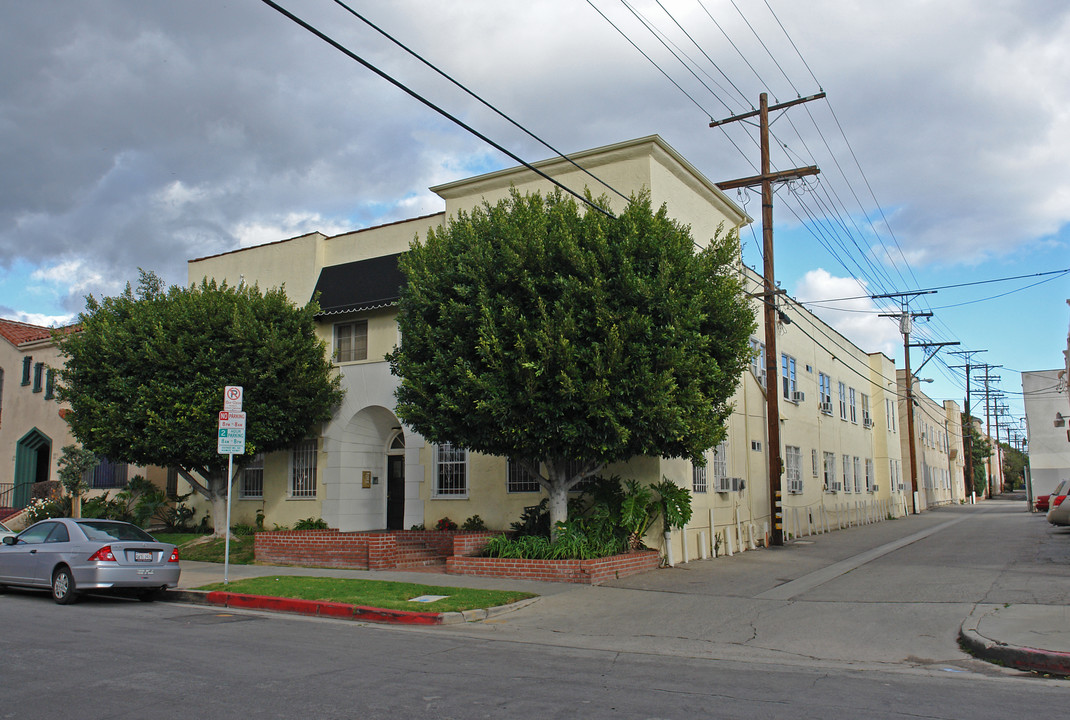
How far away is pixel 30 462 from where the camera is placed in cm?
3130

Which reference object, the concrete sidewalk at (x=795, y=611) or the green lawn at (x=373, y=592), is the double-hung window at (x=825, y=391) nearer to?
the concrete sidewalk at (x=795, y=611)

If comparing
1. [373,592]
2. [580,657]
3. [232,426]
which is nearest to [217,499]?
[232,426]

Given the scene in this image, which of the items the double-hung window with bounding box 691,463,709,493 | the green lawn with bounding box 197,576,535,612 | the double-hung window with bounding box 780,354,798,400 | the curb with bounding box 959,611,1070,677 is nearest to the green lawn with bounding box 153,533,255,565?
the green lawn with bounding box 197,576,535,612

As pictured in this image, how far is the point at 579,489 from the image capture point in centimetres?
1802

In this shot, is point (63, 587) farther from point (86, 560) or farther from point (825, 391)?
point (825, 391)

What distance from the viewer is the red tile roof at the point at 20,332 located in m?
32.6

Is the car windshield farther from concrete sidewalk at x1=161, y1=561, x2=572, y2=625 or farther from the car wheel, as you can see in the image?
concrete sidewalk at x1=161, y1=561, x2=572, y2=625

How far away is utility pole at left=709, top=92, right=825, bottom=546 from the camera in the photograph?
868 inches

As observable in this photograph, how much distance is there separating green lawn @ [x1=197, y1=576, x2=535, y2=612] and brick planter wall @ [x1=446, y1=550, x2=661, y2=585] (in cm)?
164

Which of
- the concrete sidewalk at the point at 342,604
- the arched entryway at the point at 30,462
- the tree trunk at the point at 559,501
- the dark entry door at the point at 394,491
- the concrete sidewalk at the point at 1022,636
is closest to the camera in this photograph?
the concrete sidewalk at the point at 1022,636

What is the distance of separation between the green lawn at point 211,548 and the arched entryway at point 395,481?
3706 millimetres

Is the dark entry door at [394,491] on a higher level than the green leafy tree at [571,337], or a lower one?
lower

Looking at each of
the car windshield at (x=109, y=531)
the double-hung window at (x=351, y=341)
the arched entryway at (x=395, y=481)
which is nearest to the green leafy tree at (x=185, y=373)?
the double-hung window at (x=351, y=341)

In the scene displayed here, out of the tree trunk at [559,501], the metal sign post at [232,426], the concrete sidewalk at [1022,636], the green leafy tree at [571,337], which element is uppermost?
the green leafy tree at [571,337]
